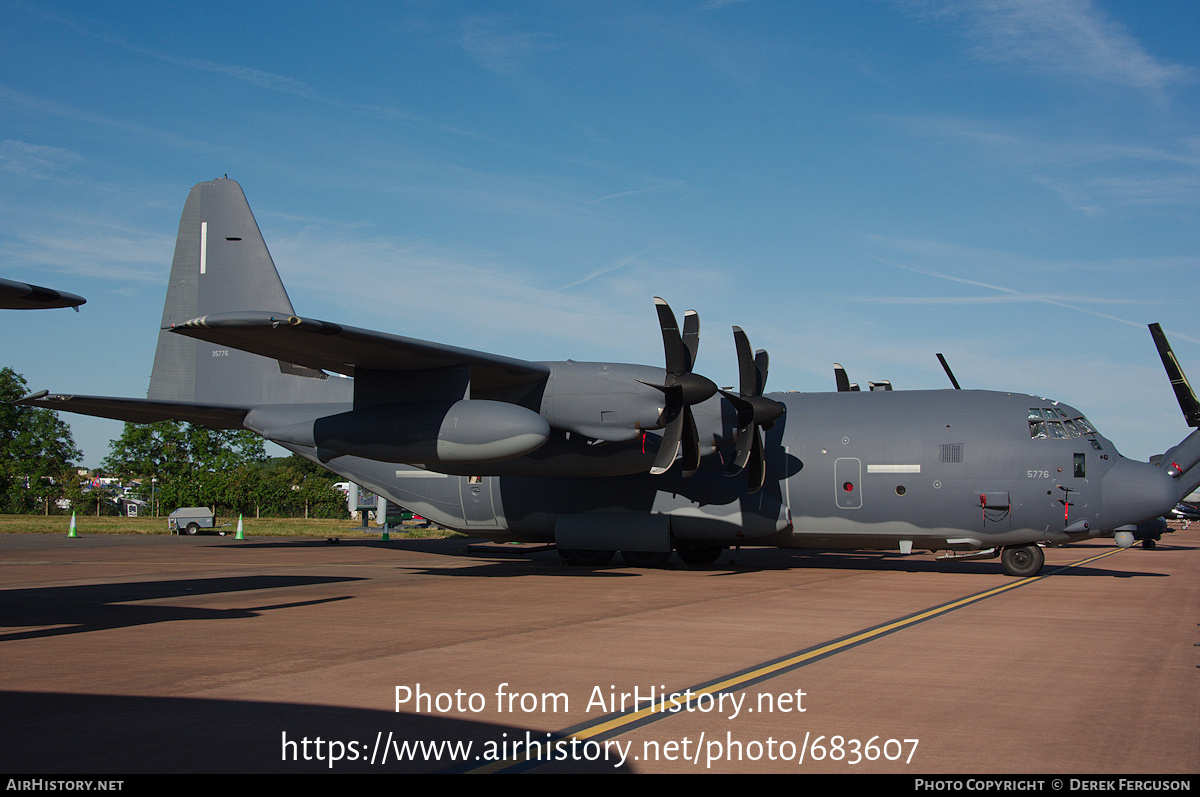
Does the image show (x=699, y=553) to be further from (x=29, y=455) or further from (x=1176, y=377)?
(x=29, y=455)

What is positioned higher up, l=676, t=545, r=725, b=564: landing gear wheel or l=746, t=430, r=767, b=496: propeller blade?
l=746, t=430, r=767, b=496: propeller blade

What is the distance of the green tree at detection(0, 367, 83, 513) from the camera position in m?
78.9

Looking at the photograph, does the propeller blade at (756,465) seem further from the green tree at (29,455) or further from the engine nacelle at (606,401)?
the green tree at (29,455)

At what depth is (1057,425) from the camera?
19125 millimetres

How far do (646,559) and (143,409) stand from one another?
40.7 feet

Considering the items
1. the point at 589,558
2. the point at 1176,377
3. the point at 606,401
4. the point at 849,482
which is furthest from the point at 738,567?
the point at 1176,377

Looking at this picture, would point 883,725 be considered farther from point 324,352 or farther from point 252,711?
point 324,352

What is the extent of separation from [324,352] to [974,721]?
43.2 feet

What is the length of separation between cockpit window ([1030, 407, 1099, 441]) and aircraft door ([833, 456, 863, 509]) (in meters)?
3.69

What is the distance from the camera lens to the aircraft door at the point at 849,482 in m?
19.7

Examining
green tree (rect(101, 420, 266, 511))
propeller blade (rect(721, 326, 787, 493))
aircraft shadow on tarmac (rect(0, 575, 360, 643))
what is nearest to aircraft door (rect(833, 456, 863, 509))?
propeller blade (rect(721, 326, 787, 493))

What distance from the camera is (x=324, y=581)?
17.7 m

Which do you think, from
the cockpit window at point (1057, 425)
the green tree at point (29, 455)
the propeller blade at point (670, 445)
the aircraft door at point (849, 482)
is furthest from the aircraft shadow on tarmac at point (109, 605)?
the green tree at point (29, 455)

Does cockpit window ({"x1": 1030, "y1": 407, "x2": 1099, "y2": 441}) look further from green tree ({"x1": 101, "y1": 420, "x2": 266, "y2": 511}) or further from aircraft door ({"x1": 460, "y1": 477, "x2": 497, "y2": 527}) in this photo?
green tree ({"x1": 101, "y1": 420, "x2": 266, "y2": 511})
